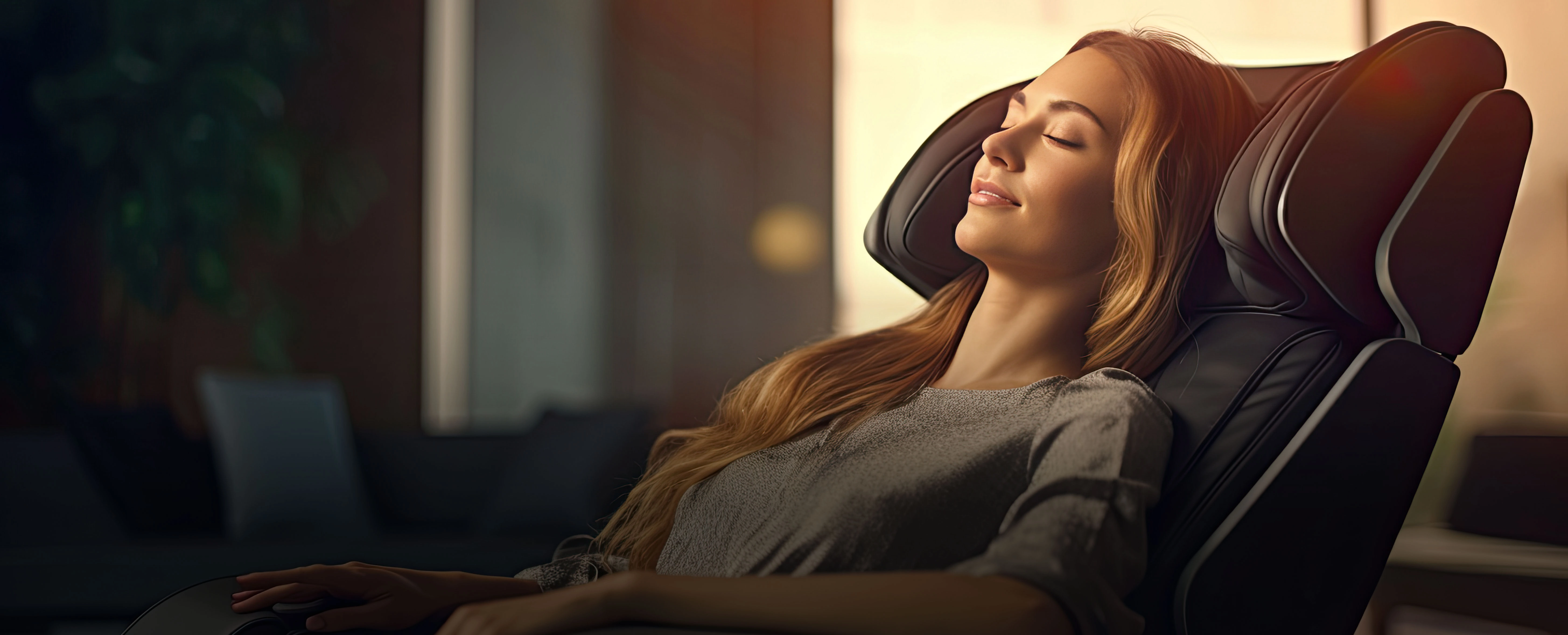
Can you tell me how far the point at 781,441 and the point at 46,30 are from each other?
11.1 feet

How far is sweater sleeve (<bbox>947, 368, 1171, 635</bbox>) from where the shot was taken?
539 millimetres

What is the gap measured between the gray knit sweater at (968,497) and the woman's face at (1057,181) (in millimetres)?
110

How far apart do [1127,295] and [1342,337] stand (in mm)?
154

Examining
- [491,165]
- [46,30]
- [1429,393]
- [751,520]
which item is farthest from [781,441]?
[46,30]

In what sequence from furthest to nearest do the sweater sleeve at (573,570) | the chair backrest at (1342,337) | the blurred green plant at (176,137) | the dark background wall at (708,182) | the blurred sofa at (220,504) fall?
the dark background wall at (708,182) < the blurred green plant at (176,137) < the blurred sofa at (220,504) < the sweater sleeve at (573,570) < the chair backrest at (1342,337)

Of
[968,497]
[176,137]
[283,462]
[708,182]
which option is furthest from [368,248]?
[968,497]

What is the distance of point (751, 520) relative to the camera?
2.37 feet

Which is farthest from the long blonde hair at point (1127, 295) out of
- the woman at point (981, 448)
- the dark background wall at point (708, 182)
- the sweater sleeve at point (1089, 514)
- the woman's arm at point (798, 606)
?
the dark background wall at point (708, 182)

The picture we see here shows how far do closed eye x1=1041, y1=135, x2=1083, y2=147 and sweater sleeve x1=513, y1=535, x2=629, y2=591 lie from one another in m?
0.55

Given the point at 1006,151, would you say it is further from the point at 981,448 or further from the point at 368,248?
the point at 368,248

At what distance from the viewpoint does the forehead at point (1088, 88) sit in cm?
73

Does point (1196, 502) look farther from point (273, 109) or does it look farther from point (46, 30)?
point (46, 30)

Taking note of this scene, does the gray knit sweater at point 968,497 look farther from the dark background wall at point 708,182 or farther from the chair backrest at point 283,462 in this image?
the dark background wall at point 708,182

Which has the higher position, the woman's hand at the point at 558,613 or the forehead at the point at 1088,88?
the forehead at the point at 1088,88
